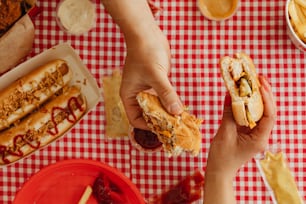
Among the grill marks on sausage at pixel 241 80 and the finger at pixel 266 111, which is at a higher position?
the grill marks on sausage at pixel 241 80

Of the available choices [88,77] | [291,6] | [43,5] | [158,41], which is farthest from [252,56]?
[43,5]

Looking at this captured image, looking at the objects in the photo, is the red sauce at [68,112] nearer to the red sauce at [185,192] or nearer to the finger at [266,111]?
the red sauce at [185,192]

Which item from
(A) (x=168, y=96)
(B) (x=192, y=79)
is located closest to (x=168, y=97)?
(A) (x=168, y=96)

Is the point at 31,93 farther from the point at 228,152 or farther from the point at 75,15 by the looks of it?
the point at 228,152

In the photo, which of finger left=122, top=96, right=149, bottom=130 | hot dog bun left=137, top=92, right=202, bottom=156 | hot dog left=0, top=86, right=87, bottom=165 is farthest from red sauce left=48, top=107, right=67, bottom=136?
hot dog bun left=137, top=92, right=202, bottom=156

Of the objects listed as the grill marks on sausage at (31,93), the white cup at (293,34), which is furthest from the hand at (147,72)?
the white cup at (293,34)
